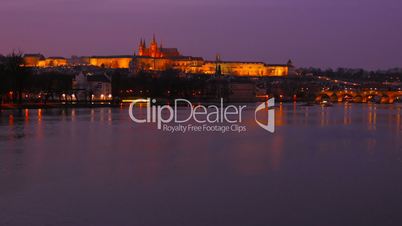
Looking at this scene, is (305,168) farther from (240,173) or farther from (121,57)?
(121,57)

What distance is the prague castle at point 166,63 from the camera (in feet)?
464

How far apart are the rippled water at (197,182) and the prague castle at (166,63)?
389 feet

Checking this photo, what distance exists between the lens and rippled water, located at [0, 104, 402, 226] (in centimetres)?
935

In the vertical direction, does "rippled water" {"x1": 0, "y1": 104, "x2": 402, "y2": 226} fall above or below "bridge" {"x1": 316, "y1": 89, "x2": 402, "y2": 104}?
above

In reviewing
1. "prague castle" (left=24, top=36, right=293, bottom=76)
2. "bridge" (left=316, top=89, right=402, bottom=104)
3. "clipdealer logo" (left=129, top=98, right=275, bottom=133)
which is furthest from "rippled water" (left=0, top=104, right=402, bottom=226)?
"prague castle" (left=24, top=36, right=293, bottom=76)

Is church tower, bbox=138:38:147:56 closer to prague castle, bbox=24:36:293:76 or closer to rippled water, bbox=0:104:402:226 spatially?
prague castle, bbox=24:36:293:76

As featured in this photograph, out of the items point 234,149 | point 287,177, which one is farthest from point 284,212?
point 234,149

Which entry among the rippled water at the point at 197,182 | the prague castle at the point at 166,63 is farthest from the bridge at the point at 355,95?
the rippled water at the point at 197,182

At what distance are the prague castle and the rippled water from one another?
389 ft

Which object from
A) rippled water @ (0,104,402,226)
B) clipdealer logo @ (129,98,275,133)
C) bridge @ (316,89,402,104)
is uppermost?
rippled water @ (0,104,402,226)

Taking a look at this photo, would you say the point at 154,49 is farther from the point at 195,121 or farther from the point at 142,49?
the point at 195,121

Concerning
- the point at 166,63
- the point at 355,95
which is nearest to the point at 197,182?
the point at 355,95

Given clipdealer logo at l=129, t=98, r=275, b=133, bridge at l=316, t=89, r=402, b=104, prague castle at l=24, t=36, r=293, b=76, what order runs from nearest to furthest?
clipdealer logo at l=129, t=98, r=275, b=133 → bridge at l=316, t=89, r=402, b=104 → prague castle at l=24, t=36, r=293, b=76

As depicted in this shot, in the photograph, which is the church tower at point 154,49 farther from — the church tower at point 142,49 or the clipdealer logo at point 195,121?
the clipdealer logo at point 195,121
